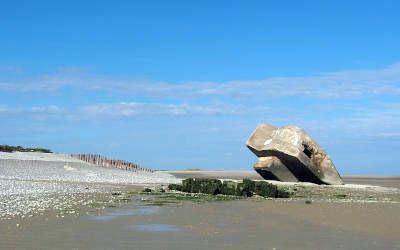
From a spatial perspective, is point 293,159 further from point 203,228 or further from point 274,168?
point 203,228

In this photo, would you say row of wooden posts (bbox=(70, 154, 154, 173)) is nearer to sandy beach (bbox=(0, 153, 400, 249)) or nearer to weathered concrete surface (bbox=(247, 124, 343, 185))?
weathered concrete surface (bbox=(247, 124, 343, 185))

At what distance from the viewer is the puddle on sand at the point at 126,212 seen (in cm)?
1493

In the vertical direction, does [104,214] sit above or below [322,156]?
below

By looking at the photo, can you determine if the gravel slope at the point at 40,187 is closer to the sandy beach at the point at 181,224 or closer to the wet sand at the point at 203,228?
the sandy beach at the point at 181,224

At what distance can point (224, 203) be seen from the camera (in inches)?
818

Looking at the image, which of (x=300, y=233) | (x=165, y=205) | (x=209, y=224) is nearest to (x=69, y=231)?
(x=209, y=224)

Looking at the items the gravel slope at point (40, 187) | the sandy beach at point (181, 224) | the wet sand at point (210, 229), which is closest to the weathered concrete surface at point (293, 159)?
the gravel slope at point (40, 187)

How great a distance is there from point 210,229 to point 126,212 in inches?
163

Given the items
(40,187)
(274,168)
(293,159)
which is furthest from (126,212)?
(274,168)

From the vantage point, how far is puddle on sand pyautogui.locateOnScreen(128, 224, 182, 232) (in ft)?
41.4

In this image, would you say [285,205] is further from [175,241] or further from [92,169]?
[92,169]

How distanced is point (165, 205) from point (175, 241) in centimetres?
809

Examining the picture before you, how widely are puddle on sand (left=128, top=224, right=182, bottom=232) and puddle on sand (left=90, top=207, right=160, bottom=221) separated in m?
1.58

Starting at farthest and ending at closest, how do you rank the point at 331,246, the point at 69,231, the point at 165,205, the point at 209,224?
the point at 165,205 → the point at 209,224 → the point at 69,231 → the point at 331,246
